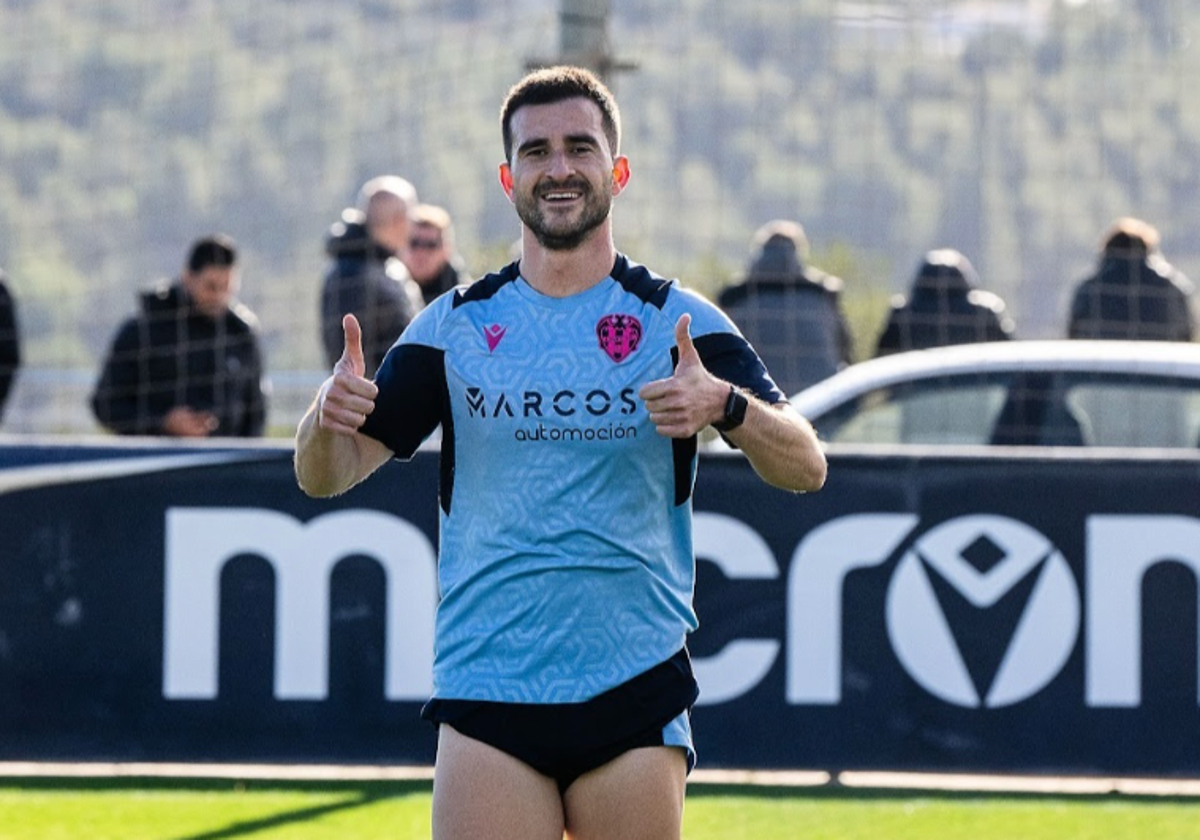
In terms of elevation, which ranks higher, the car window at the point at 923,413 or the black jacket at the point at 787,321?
the black jacket at the point at 787,321

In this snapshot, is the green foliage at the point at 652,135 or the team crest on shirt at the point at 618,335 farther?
the green foliage at the point at 652,135

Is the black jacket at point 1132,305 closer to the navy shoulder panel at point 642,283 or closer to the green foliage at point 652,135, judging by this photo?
the green foliage at point 652,135

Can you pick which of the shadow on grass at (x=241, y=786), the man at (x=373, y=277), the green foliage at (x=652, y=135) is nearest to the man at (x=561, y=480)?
the shadow on grass at (x=241, y=786)

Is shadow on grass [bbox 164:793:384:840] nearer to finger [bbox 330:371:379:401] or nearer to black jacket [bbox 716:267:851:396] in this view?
black jacket [bbox 716:267:851:396]

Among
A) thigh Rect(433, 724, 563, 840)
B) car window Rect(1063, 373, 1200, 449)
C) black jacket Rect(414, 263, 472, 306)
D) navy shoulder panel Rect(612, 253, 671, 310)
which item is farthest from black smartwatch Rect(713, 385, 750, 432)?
black jacket Rect(414, 263, 472, 306)

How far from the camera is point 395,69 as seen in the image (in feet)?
57.0

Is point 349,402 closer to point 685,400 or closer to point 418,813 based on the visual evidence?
point 685,400

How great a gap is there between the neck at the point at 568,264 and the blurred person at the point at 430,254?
20.4ft

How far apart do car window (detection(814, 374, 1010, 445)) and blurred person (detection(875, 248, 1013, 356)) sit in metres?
1.52

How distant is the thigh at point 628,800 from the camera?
4332 millimetres

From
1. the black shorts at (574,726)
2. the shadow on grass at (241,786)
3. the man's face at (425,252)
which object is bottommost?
the shadow on grass at (241,786)

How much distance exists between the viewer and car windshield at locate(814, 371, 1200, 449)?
899cm

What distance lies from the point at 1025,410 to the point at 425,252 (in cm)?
308

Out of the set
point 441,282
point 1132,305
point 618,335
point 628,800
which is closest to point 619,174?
point 618,335
